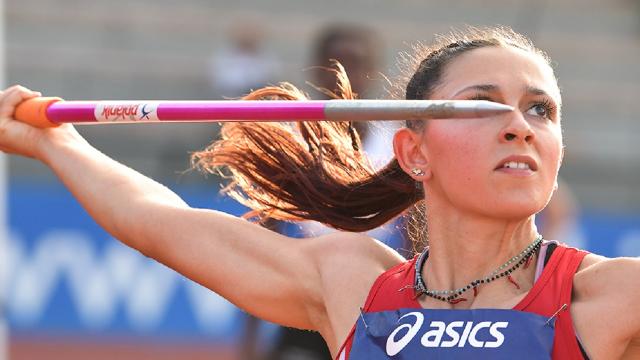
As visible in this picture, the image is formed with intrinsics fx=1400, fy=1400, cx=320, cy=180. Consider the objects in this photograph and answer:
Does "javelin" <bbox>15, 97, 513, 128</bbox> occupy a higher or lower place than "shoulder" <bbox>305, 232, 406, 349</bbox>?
higher

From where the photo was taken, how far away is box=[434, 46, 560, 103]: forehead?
3211 mm

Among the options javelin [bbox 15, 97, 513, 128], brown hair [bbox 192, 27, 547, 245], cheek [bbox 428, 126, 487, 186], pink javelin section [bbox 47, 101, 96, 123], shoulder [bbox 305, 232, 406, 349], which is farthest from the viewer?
brown hair [bbox 192, 27, 547, 245]

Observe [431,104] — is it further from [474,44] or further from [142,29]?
[142,29]

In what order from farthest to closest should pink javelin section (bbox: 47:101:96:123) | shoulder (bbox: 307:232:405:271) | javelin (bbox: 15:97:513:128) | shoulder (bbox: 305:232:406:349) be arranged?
pink javelin section (bbox: 47:101:96:123)
shoulder (bbox: 307:232:405:271)
shoulder (bbox: 305:232:406:349)
javelin (bbox: 15:97:513:128)

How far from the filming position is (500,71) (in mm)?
3229

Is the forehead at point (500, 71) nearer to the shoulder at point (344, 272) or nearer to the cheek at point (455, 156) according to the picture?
the cheek at point (455, 156)

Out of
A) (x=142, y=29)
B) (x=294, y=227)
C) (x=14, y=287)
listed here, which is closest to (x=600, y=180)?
(x=142, y=29)

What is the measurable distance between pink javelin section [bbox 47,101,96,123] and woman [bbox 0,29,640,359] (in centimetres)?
12

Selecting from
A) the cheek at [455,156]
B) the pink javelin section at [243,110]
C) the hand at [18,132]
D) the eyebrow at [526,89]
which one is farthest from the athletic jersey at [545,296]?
the hand at [18,132]

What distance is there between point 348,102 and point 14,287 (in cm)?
727

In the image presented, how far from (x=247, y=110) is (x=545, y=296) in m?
0.83

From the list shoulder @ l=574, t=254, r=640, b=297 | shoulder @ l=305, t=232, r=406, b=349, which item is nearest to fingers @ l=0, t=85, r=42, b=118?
shoulder @ l=305, t=232, r=406, b=349

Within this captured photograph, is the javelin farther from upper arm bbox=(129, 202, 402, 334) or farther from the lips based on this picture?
upper arm bbox=(129, 202, 402, 334)

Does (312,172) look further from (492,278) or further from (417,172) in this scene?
(492,278)
